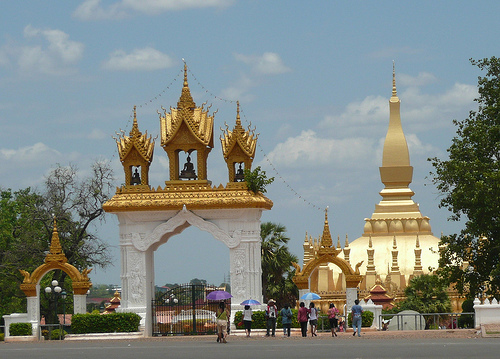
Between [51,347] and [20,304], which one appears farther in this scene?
[20,304]

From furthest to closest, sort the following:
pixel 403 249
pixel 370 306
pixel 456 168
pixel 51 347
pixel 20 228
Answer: pixel 403 249 < pixel 20 228 < pixel 370 306 < pixel 456 168 < pixel 51 347

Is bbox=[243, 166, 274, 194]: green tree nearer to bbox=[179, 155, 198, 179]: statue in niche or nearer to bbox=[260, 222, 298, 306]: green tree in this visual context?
bbox=[179, 155, 198, 179]: statue in niche

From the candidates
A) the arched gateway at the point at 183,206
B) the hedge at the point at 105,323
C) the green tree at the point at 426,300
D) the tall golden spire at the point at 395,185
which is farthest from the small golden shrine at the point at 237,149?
the tall golden spire at the point at 395,185

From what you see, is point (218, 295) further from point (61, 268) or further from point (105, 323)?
point (61, 268)

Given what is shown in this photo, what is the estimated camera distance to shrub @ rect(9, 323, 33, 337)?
40.2m

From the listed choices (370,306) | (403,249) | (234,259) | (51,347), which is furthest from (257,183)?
(403,249)

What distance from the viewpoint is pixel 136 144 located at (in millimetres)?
41781

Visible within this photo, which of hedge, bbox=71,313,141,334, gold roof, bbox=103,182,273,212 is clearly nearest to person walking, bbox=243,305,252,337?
gold roof, bbox=103,182,273,212

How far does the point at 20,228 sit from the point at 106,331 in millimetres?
18436

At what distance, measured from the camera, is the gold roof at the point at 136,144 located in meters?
41.8

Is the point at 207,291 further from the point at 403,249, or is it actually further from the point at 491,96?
the point at 403,249

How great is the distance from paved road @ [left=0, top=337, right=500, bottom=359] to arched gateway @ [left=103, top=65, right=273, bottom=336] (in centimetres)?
533

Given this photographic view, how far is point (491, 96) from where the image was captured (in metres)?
41.6

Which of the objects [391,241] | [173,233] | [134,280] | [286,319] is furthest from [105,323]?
[391,241]
